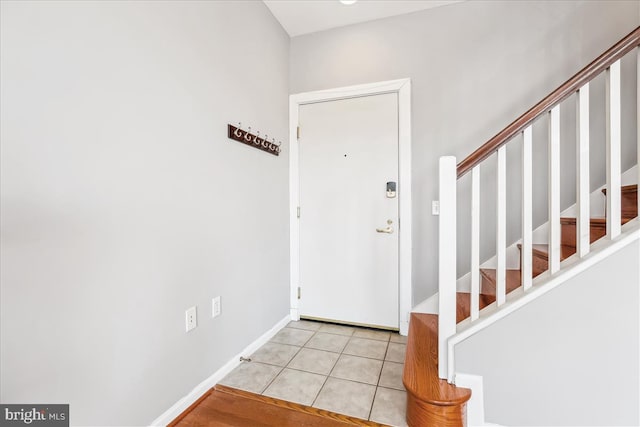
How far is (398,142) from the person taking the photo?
2467 mm

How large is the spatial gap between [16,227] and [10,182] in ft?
0.45

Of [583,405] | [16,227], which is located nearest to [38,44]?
[16,227]

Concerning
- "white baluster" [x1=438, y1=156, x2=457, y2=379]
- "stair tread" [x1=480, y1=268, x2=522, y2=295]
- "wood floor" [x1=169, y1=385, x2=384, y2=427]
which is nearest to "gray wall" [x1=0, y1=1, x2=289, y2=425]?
"wood floor" [x1=169, y1=385, x2=384, y2=427]

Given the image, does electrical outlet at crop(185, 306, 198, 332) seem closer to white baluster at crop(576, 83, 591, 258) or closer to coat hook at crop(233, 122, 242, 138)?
coat hook at crop(233, 122, 242, 138)

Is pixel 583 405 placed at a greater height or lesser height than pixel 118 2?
lesser

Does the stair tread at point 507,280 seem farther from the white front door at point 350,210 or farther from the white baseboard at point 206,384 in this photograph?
the white baseboard at point 206,384

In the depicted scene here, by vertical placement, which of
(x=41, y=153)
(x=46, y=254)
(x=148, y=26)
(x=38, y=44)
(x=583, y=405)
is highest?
(x=148, y=26)

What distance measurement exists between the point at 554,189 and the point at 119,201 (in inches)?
74.8

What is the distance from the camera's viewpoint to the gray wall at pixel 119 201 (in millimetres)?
919

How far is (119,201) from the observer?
1202 mm

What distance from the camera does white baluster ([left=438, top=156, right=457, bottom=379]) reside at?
1.42 meters

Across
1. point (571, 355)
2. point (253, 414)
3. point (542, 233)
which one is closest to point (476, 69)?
point (542, 233)

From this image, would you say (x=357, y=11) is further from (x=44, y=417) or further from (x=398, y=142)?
(x=44, y=417)

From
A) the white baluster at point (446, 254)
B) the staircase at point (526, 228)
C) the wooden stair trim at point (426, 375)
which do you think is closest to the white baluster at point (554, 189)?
the staircase at point (526, 228)
